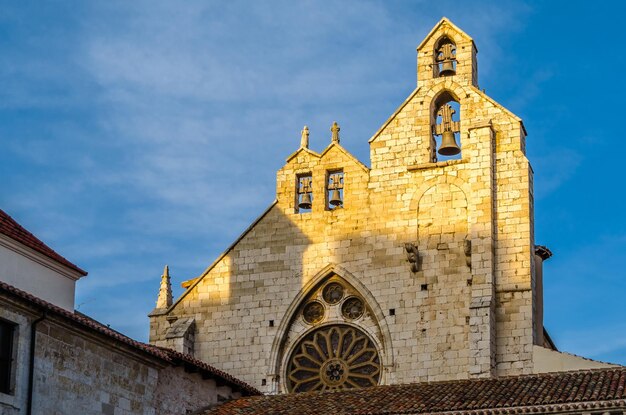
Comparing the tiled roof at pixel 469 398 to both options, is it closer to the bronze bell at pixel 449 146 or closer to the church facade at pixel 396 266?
the church facade at pixel 396 266

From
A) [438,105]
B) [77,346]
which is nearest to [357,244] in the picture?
[438,105]

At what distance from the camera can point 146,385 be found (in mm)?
30500

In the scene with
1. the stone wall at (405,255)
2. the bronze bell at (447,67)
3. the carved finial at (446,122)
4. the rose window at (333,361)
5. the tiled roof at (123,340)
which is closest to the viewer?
the tiled roof at (123,340)

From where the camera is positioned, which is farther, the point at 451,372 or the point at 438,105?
the point at 438,105

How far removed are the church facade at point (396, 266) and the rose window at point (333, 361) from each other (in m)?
0.04

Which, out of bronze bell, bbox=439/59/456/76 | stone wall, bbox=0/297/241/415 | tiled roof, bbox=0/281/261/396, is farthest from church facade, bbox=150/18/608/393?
stone wall, bbox=0/297/241/415

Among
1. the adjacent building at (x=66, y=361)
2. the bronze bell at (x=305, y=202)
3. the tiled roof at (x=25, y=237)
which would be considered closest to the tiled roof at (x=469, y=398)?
the adjacent building at (x=66, y=361)

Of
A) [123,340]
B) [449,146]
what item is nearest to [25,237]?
[123,340]

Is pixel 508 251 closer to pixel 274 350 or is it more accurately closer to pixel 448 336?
pixel 448 336

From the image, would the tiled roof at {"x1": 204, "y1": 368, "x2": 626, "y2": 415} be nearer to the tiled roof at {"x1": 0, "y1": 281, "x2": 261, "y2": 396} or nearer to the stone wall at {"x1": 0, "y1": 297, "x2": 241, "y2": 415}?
the tiled roof at {"x1": 0, "y1": 281, "x2": 261, "y2": 396}

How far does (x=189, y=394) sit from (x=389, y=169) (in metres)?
10.5

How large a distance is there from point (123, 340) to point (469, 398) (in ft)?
23.4

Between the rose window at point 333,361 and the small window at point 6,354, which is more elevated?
the rose window at point 333,361

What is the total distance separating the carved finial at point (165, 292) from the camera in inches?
1618
